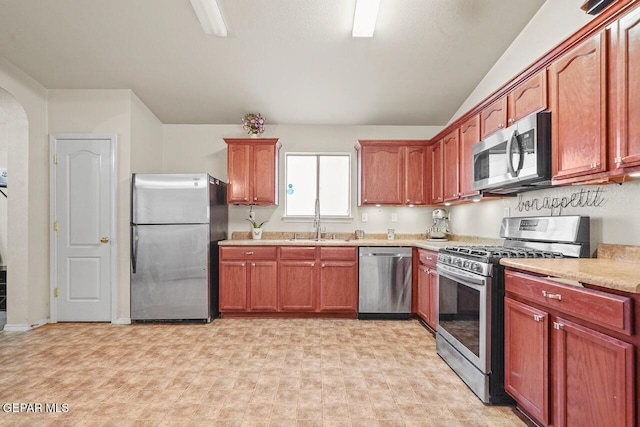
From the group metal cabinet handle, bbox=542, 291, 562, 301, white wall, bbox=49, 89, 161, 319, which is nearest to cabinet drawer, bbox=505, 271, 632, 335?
metal cabinet handle, bbox=542, 291, 562, 301

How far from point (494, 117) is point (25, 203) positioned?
481 cm

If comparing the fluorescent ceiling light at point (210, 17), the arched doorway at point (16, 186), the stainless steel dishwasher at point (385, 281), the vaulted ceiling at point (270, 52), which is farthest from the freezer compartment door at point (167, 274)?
the fluorescent ceiling light at point (210, 17)

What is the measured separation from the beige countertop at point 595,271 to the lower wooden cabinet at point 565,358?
2.2 inches

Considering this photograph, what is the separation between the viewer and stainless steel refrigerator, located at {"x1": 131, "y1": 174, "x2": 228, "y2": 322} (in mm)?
3887

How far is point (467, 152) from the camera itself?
135 inches

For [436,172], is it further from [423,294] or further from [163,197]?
[163,197]

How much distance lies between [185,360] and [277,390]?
980 mm

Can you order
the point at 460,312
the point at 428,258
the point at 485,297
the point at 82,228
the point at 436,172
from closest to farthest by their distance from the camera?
the point at 485,297
the point at 460,312
the point at 428,258
the point at 82,228
the point at 436,172

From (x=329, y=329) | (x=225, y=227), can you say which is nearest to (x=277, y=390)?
(x=329, y=329)

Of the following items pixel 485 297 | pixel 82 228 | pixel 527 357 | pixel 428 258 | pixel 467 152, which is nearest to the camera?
pixel 527 357

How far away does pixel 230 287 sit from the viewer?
13.4 feet

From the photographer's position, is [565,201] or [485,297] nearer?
[485,297]

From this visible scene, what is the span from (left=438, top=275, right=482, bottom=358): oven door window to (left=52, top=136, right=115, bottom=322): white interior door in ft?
11.8

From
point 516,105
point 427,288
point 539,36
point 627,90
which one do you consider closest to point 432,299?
point 427,288
